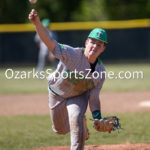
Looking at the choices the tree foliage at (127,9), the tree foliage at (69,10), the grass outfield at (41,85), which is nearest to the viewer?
the grass outfield at (41,85)

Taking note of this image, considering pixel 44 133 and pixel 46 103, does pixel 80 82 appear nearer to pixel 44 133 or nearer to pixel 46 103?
pixel 44 133

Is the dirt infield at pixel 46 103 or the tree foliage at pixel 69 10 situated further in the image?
the tree foliage at pixel 69 10

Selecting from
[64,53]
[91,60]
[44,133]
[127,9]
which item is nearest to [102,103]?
[44,133]

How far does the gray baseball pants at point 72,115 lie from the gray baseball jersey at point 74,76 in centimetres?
9

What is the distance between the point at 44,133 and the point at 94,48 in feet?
8.81

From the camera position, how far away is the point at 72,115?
4941mm

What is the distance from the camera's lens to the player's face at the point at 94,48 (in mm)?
4914

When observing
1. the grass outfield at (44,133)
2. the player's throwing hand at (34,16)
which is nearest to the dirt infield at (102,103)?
the grass outfield at (44,133)

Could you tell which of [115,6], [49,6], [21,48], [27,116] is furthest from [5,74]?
[115,6]

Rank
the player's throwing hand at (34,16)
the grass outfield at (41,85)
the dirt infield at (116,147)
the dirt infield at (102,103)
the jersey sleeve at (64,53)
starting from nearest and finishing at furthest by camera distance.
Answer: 1. the player's throwing hand at (34,16)
2. the jersey sleeve at (64,53)
3. the dirt infield at (116,147)
4. the dirt infield at (102,103)
5. the grass outfield at (41,85)

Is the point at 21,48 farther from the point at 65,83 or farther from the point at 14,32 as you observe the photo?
the point at 65,83

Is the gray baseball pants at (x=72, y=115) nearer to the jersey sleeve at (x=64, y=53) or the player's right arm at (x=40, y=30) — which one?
the jersey sleeve at (x=64, y=53)

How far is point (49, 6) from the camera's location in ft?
95.0

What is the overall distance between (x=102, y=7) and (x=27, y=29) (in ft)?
35.1
